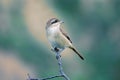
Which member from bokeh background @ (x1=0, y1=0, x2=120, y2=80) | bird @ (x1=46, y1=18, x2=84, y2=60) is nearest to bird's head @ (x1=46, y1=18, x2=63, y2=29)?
bird @ (x1=46, y1=18, x2=84, y2=60)

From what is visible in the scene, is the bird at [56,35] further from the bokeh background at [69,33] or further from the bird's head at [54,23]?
the bokeh background at [69,33]

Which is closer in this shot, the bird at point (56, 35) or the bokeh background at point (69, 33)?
the bird at point (56, 35)

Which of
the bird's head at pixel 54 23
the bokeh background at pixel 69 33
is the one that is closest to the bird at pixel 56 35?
the bird's head at pixel 54 23

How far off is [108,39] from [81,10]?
6.48ft

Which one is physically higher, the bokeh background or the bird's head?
the bird's head

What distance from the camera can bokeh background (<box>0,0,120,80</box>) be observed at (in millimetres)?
15391

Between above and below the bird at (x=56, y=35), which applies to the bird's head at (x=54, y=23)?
above

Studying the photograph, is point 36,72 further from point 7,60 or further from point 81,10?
point 81,10

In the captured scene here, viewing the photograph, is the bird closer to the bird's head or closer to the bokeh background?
the bird's head

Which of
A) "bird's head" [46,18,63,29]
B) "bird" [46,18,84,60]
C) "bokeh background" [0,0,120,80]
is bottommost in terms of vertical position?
"bokeh background" [0,0,120,80]

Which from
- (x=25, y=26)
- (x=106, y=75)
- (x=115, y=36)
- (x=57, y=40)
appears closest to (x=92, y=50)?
(x=115, y=36)

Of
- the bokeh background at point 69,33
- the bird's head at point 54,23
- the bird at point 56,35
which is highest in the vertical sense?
the bird's head at point 54,23

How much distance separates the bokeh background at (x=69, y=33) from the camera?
1539 cm

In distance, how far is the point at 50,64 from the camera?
15750 millimetres
